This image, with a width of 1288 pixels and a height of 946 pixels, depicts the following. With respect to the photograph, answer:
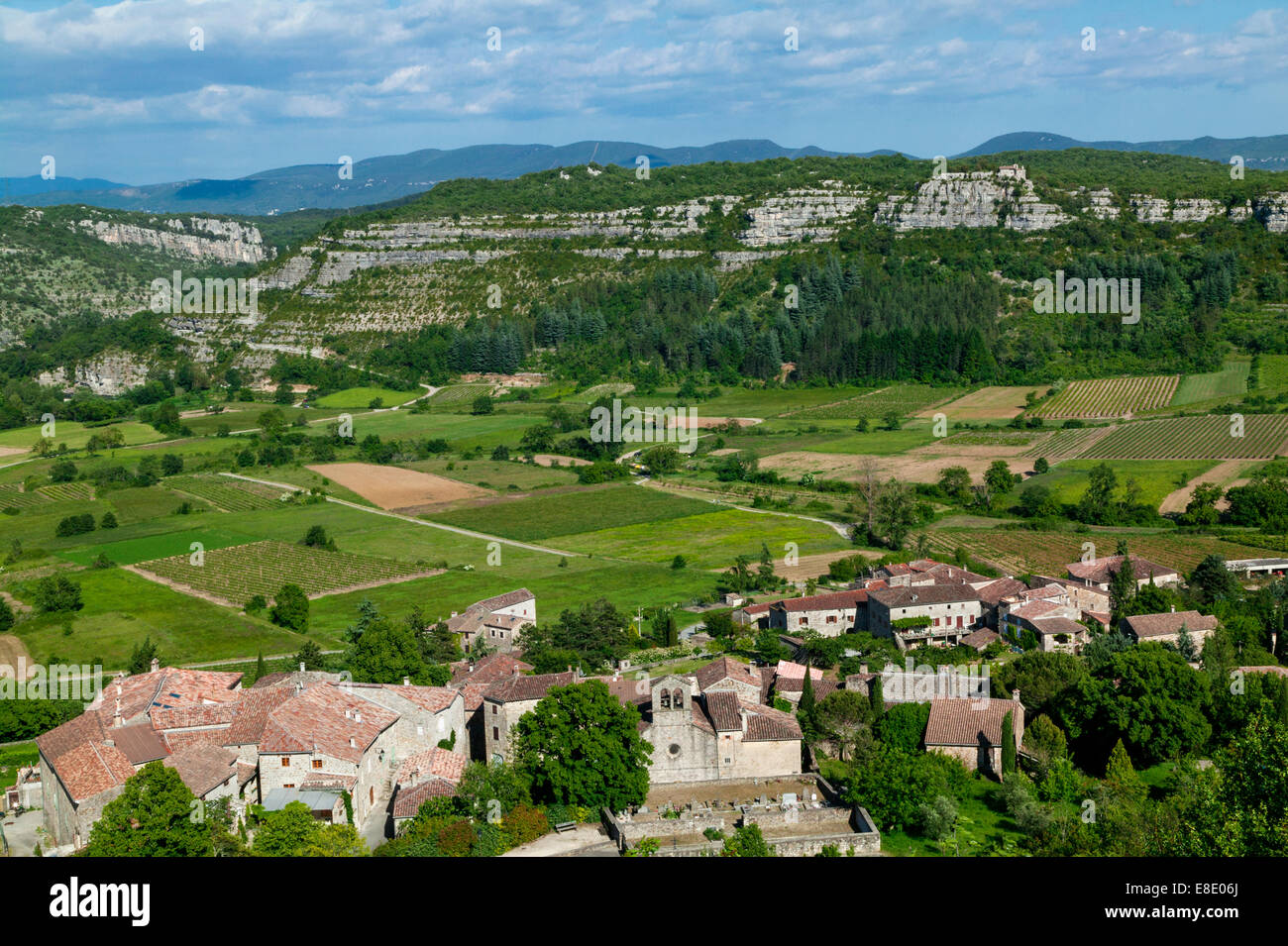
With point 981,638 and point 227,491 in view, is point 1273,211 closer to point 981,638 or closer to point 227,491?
point 227,491

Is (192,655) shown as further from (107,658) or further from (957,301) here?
(957,301)

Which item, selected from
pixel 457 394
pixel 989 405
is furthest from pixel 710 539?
pixel 457 394

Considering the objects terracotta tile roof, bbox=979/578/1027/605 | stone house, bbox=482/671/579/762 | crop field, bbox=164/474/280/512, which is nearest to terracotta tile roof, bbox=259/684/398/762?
Result: stone house, bbox=482/671/579/762

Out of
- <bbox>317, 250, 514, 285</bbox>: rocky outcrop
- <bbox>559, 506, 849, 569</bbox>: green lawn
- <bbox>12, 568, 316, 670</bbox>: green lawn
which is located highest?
<bbox>317, 250, 514, 285</bbox>: rocky outcrop

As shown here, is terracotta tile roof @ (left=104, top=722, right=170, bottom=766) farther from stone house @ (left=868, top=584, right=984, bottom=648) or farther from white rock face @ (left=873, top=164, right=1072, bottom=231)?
white rock face @ (left=873, top=164, right=1072, bottom=231)

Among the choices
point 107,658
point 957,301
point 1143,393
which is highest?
point 957,301

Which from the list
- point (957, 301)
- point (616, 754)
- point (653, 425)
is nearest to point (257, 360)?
point (653, 425)

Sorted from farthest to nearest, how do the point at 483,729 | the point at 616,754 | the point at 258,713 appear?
the point at 483,729, the point at 258,713, the point at 616,754
